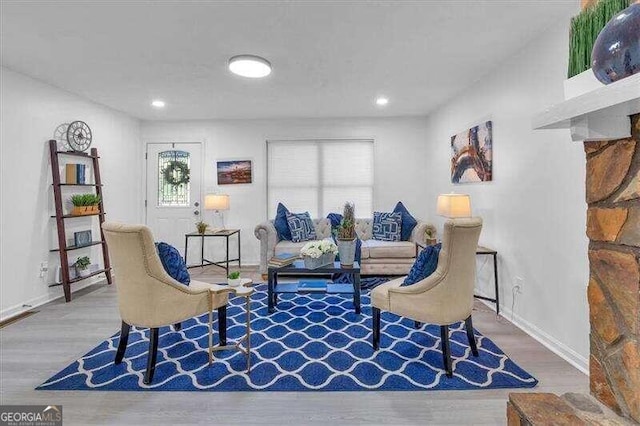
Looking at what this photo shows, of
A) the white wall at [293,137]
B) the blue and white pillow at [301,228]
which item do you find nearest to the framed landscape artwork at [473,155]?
the white wall at [293,137]

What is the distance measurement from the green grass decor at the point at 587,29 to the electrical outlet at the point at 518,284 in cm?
221

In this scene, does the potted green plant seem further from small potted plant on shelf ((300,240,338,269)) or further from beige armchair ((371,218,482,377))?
beige armchair ((371,218,482,377))

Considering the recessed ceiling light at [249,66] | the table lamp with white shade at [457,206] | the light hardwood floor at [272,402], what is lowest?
the light hardwood floor at [272,402]

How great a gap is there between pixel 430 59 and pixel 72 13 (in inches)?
115

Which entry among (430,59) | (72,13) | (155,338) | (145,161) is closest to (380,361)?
(155,338)

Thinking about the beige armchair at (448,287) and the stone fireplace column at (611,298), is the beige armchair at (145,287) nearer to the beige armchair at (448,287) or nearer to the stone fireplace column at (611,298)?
the beige armchair at (448,287)

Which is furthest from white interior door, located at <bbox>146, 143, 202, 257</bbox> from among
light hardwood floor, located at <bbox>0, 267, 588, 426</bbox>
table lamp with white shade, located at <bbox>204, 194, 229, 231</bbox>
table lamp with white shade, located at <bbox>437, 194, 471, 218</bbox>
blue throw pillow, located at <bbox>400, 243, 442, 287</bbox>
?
blue throw pillow, located at <bbox>400, 243, 442, 287</bbox>

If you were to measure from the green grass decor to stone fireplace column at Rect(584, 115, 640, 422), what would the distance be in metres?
0.26

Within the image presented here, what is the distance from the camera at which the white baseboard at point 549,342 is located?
6.81 feet

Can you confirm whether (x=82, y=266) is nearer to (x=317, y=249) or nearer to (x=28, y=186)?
(x=28, y=186)

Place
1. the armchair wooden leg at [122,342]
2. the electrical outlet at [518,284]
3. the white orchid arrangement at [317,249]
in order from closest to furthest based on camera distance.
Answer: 1. the armchair wooden leg at [122,342]
2. the electrical outlet at [518,284]
3. the white orchid arrangement at [317,249]

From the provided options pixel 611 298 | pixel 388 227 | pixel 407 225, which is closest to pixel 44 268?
pixel 388 227

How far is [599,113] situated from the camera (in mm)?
921

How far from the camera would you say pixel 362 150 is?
5.29 m
